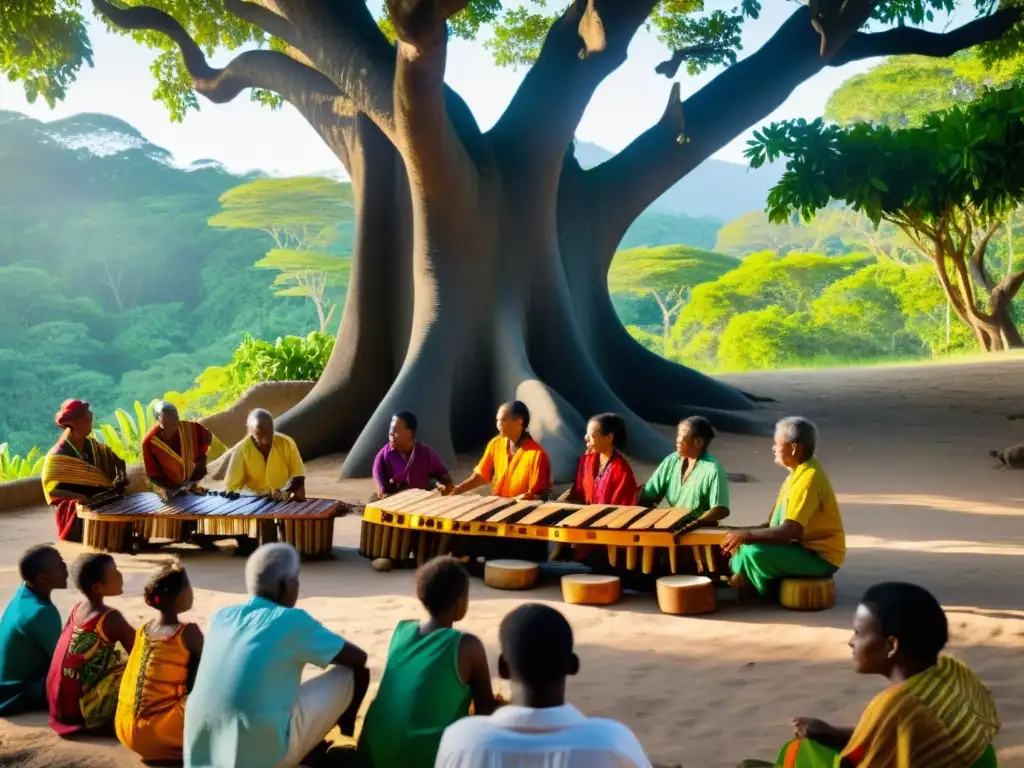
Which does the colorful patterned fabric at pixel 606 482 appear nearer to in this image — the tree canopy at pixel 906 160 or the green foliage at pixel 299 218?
the tree canopy at pixel 906 160

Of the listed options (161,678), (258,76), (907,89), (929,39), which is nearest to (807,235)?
(907,89)

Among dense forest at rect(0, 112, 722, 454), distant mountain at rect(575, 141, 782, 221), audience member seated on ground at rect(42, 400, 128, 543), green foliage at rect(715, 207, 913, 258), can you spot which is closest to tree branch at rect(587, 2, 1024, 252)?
audience member seated on ground at rect(42, 400, 128, 543)

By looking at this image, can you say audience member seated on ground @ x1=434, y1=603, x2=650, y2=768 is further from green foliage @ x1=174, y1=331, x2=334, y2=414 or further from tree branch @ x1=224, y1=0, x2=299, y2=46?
green foliage @ x1=174, y1=331, x2=334, y2=414

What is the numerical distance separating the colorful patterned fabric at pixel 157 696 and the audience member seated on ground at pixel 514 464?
345 centimetres

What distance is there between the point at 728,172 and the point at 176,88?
9699 cm

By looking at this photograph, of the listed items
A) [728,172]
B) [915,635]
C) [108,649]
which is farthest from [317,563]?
[728,172]

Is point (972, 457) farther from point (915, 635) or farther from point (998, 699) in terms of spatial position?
point (915, 635)

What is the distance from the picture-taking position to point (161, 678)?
12.6ft

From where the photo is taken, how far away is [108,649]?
Answer: 414cm

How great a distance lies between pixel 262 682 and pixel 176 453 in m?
5.08

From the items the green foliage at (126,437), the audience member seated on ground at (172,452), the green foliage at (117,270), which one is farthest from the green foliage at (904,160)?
the green foliage at (117,270)

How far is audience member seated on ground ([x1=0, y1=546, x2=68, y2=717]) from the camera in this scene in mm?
4379

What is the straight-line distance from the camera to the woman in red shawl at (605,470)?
6676 mm

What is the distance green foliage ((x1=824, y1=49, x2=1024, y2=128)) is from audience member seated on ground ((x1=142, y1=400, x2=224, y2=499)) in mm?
25106
